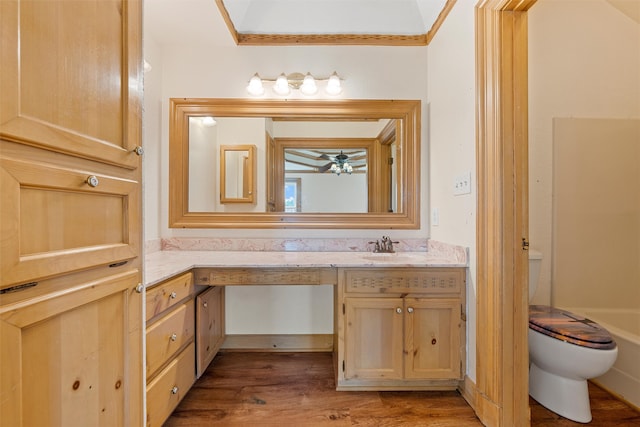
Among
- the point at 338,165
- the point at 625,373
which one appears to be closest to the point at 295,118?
the point at 338,165

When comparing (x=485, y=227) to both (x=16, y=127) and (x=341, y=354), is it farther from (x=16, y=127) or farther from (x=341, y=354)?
(x=16, y=127)

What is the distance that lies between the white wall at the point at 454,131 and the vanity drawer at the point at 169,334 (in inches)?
60.5

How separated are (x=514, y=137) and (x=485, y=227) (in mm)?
444

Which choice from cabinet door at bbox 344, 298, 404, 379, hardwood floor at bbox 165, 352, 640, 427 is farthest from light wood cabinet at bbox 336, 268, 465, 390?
hardwood floor at bbox 165, 352, 640, 427

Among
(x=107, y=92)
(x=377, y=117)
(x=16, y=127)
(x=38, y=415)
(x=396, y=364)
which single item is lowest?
(x=396, y=364)

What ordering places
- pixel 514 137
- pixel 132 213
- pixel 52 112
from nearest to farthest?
pixel 52 112 → pixel 132 213 → pixel 514 137

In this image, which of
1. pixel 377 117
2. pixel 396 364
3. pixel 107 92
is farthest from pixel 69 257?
pixel 377 117

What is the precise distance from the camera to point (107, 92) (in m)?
0.80

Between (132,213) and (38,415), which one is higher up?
(132,213)

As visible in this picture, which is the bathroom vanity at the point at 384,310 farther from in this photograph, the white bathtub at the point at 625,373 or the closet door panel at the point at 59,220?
the white bathtub at the point at 625,373

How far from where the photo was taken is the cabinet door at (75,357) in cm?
57

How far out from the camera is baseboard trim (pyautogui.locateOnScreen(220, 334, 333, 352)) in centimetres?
217

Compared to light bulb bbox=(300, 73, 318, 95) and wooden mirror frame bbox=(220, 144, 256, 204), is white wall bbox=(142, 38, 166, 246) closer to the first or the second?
wooden mirror frame bbox=(220, 144, 256, 204)

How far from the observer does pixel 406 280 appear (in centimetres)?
161
